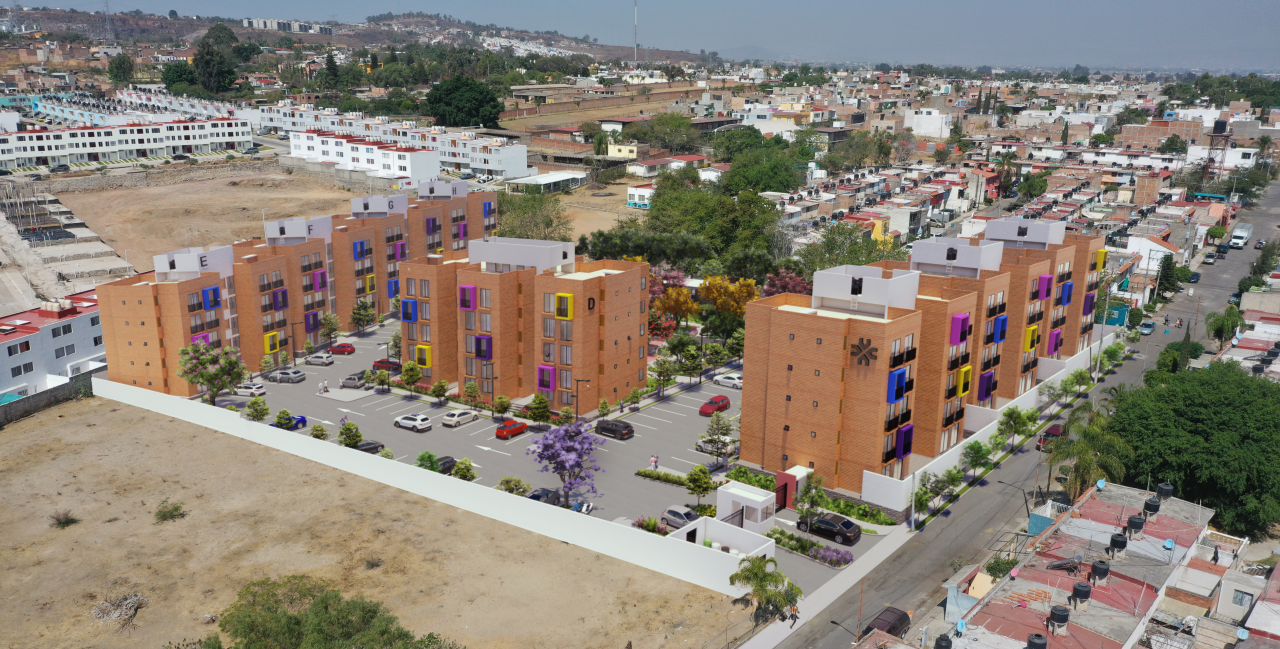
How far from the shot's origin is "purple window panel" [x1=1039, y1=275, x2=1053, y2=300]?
56719 mm

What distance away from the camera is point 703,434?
2016 inches

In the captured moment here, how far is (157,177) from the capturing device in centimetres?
13638

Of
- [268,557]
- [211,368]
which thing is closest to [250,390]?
[211,368]

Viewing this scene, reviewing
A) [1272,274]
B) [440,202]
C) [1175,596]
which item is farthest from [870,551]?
[1272,274]

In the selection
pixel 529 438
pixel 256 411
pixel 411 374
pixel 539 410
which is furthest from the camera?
pixel 411 374

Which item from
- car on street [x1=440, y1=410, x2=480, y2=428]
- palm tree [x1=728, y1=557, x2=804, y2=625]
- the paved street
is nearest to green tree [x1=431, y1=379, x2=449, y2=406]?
car on street [x1=440, y1=410, x2=480, y2=428]

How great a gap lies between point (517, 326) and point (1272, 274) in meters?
73.2

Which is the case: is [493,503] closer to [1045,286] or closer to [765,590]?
[765,590]

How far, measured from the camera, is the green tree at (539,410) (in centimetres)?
5262

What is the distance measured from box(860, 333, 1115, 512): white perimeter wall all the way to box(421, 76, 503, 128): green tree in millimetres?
128459

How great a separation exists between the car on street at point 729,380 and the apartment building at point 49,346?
43.2m

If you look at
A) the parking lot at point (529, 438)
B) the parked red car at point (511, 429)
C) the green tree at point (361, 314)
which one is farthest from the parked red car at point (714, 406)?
the green tree at point (361, 314)

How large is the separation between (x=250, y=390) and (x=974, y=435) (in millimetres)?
45240

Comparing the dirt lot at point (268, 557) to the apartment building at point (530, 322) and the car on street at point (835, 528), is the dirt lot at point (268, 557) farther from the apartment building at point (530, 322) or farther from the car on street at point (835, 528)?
the apartment building at point (530, 322)
